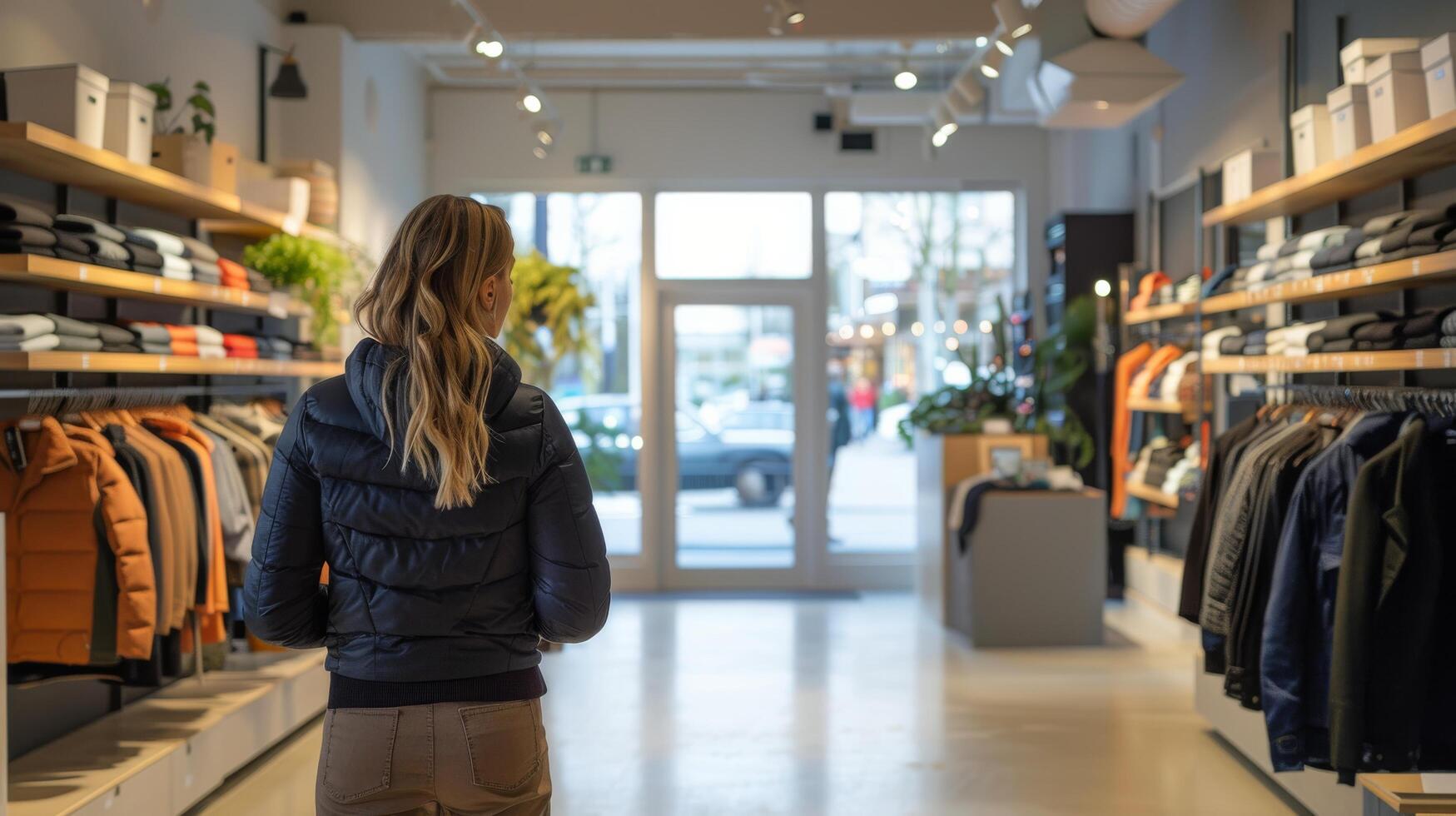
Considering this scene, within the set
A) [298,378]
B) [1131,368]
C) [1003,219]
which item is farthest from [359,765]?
[1003,219]

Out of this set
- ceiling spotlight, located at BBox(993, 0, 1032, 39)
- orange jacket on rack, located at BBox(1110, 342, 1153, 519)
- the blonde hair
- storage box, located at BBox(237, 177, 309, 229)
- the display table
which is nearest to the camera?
the blonde hair

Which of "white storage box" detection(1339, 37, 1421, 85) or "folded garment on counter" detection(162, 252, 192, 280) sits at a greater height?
"white storage box" detection(1339, 37, 1421, 85)

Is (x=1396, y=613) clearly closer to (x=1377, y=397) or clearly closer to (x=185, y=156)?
(x=1377, y=397)

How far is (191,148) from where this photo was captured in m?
4.57

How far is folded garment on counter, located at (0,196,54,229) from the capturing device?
3.44 meters

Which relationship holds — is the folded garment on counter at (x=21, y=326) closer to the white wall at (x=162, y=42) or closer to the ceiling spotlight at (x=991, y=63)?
the white wall at (x=162, y=42)

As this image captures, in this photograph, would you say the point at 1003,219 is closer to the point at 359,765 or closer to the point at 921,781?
the point at 921,781

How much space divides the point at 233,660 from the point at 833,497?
4.93m

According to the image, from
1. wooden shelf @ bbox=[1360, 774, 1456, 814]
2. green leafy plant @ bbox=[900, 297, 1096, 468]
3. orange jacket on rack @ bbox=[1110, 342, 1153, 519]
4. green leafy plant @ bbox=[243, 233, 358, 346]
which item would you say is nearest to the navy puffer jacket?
wooden shelf @ bbox=[1360, 774, 1456, 814]

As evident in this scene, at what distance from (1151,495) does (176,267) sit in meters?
5.18

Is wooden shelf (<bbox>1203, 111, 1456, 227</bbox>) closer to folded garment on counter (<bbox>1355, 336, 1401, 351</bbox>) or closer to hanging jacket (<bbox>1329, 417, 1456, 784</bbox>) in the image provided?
folded garment on counter (<bbox>1355, 336, 1401, 351</bbox>)

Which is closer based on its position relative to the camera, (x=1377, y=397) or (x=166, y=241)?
(x=1377, y=397)

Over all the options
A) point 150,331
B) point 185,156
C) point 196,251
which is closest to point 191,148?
point 185,156

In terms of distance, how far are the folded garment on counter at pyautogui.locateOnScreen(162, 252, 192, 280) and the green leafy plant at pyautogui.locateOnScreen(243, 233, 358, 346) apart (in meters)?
0.85
